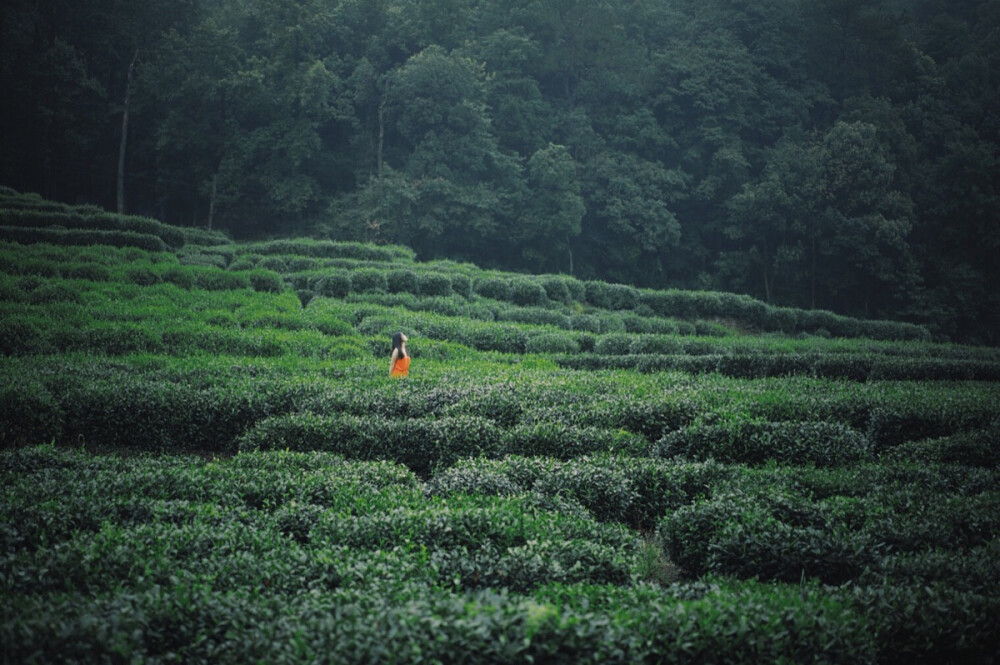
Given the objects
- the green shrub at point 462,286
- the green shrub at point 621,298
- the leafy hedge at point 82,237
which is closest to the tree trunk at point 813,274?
the green shrub at point 621,298

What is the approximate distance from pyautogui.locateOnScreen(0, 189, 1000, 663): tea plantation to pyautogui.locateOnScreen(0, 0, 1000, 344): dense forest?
1048 inches

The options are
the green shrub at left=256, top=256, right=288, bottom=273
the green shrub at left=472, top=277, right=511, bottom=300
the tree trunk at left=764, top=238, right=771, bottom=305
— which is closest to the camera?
the green shrub at left=472, top=277, right=511, bottom=300

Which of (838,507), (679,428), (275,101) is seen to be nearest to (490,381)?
(679,428)

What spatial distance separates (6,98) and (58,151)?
411 cm

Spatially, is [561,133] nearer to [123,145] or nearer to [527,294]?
[527,294]

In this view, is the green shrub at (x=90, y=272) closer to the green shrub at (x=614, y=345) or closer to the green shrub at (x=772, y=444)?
the green shrub at (x=614, y=345)

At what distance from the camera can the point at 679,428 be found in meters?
10.9

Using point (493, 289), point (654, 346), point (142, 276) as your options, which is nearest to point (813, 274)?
point (493, 289)

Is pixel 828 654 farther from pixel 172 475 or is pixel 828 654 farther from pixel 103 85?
pixel 103 85

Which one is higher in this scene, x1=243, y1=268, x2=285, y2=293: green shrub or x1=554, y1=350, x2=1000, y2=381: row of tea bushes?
x1=243, y1=268, x2=285, y2=293: green shrub

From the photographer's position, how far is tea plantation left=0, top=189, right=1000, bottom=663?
14.4 ft

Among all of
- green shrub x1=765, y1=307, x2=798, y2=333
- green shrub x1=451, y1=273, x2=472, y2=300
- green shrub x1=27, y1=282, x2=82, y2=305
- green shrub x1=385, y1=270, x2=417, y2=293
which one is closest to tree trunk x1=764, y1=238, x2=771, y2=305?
green shrub x1=765, y1=307, x2=798, y2=333

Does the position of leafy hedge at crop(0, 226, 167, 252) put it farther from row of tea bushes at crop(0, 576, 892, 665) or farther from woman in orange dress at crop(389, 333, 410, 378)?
row of tea bushes at crop(0, 576, 892, 665)

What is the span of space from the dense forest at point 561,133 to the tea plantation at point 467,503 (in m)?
26.6
